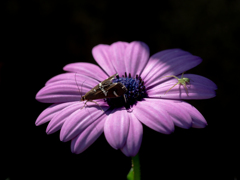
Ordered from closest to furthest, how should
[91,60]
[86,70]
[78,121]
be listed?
1. [78,121]
2. [86,70]
3. [91,60]

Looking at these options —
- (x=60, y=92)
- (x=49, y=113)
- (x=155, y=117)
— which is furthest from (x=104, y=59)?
(x=155, y=117)

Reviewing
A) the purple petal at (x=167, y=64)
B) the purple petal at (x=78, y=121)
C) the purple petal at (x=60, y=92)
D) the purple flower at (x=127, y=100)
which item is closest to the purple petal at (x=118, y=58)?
the purple flower at (x=127, y=100)

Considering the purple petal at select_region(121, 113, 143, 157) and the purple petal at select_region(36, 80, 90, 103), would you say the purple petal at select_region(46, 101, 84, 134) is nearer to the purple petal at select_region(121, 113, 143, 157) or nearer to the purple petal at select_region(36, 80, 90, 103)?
the purple petal at select_region(36, 80, 90, 103)

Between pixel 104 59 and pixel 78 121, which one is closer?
pixel 78 121

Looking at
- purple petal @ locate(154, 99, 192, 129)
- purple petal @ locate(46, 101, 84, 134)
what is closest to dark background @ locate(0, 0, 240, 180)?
purple petal @ locate(46, 101, 84, 134)

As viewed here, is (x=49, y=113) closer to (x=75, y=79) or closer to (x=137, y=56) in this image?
(x=75, y=79)

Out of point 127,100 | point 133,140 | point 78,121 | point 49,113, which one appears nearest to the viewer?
point 133,140

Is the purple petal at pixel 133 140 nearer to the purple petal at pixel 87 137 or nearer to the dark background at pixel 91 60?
the purple petal at pixel 87 137

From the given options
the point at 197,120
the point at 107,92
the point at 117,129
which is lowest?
the point at 197,120
